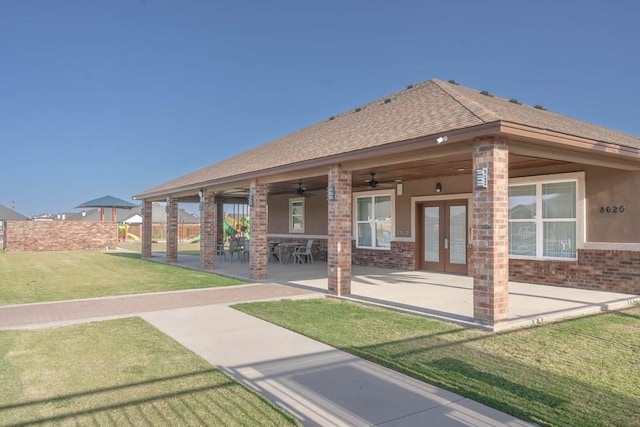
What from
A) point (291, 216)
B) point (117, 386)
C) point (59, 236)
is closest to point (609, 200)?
point (117, 386)

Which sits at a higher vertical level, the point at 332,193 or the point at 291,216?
the point at 332,193

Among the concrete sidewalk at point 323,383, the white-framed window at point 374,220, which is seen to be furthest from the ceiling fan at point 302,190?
the concrete sidewalk at point 323,383

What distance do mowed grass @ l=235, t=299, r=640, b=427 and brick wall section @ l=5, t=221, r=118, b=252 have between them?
987 inches

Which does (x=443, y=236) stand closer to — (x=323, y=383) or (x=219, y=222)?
(x=323, y=383)

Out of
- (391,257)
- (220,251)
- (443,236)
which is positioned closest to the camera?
(443,236)

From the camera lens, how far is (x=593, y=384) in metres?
4.44

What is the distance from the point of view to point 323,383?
454 cm

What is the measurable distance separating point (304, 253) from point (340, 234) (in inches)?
353

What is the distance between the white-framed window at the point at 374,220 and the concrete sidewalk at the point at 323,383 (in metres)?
9.71

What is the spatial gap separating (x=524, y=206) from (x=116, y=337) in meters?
9.97

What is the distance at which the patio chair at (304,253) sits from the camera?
61.2ft

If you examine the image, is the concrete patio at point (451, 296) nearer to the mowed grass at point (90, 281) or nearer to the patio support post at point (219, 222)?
the mowed grass at point (90, 281)

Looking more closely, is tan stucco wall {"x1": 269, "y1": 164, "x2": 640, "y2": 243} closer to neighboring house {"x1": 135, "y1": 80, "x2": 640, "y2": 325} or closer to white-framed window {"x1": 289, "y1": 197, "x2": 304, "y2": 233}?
neighboring house {"x1": 135, "y1": 80, "x2": 640, "y2": 325}

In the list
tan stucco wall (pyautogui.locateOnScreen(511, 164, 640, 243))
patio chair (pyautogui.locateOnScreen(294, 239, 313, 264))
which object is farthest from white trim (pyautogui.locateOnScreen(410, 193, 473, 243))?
patio chair (pyautogui.locateOnScreen(294, 239, 313, 264))
